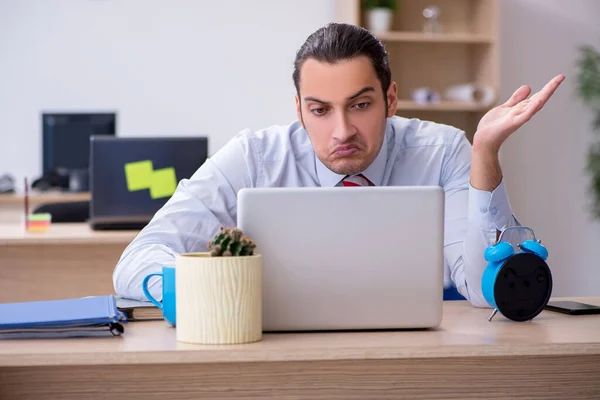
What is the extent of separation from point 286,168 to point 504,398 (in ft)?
2.95

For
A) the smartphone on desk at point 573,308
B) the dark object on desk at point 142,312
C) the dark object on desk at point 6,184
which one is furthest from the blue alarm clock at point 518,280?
the dark object on desk at point 6,184

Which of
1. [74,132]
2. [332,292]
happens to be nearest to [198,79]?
[74,132]

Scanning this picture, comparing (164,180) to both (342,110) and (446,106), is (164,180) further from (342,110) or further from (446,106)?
(446,106)

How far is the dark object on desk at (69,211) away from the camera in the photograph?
3.43 metres

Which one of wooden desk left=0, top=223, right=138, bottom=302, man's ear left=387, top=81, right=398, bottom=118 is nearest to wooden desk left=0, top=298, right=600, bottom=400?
man's ear left=387, top=81, right=398, bottom=118

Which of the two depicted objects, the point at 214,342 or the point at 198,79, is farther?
the point at 198,79

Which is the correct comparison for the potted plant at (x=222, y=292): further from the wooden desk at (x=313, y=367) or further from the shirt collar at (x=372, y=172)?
the shirt collar at (x=372, y=172)

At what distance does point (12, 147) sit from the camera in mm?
5633

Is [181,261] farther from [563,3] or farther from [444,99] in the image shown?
[563,3]

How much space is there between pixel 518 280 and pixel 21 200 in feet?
14.3

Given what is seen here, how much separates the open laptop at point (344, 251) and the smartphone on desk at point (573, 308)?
0.33 metres

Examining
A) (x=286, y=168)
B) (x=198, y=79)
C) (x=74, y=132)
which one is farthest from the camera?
(x=198, y=79)

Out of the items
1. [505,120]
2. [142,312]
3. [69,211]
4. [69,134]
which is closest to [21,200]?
[69,134]

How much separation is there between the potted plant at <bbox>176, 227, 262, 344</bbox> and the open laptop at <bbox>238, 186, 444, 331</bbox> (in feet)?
0.20
